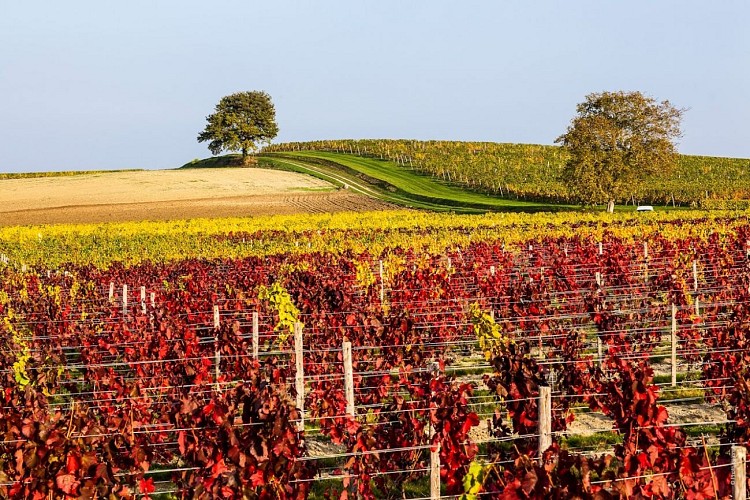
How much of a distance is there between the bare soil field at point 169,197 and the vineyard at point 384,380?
35255 millimetres

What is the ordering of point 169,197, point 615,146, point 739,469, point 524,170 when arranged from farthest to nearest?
point 524,170 < point 169,197 < point 615,146 < point 739,469

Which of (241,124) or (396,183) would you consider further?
(241,124)

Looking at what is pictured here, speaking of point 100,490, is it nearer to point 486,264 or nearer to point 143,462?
point 143,462

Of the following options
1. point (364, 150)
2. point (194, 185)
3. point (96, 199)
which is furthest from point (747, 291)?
point (364, 150)

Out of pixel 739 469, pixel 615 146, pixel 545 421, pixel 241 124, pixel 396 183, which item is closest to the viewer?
pixel 739 469

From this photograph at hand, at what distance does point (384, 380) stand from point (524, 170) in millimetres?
78947

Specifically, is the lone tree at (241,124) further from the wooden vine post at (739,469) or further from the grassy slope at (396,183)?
the wooden vine post at (739,469)

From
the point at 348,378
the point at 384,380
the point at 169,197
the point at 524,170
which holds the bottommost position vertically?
the point at 384,380

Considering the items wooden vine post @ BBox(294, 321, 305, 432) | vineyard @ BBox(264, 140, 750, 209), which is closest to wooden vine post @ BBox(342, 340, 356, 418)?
wooden vine post @ BBox(294, 321, 305, 432)

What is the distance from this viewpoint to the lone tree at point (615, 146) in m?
56.0

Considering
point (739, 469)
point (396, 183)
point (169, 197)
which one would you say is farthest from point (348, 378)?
point (396, 183)

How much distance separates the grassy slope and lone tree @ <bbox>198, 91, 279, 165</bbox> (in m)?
3.31

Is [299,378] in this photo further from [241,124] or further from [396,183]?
[241,124]

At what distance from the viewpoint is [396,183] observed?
7762cm
